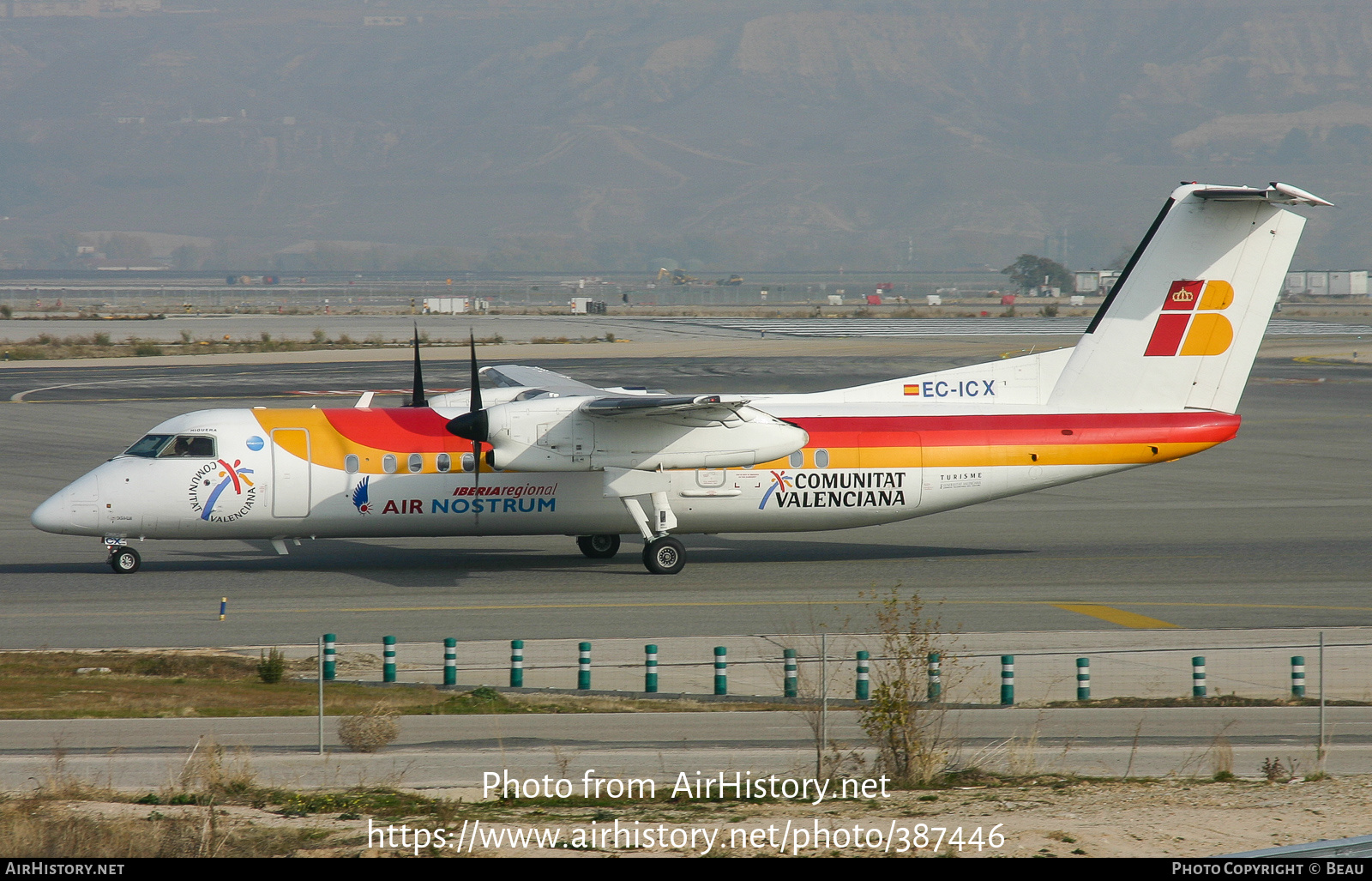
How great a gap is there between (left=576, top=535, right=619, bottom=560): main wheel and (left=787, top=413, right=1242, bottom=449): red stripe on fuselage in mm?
4254

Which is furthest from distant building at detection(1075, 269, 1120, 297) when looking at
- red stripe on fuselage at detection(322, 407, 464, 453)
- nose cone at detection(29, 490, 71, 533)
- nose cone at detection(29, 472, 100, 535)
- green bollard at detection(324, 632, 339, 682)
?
green bollard at detection(324, 632, 339, 682)

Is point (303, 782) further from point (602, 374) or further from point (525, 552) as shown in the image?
point (602, 374)

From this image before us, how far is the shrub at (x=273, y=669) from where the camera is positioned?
15688mm

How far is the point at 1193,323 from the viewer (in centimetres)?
2355

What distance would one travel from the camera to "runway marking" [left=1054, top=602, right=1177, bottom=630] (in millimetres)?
18784

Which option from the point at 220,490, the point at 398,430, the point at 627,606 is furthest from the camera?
the point at 398,430

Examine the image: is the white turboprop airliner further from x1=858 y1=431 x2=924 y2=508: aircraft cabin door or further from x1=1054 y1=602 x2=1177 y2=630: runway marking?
x1=1054 y1=602 x2=1177 y2=630: runway marking

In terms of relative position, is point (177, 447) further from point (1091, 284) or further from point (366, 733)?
point (1091, 284)

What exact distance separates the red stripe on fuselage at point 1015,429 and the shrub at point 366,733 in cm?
1224

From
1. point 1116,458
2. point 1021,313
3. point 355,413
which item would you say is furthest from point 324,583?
point 1021,313

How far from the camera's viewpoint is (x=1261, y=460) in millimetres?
36031

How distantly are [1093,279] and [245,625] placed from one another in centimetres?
16369

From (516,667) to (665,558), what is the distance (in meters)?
7.41

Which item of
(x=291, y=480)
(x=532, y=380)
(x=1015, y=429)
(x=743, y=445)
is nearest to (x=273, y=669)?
(x=291, y=480)
